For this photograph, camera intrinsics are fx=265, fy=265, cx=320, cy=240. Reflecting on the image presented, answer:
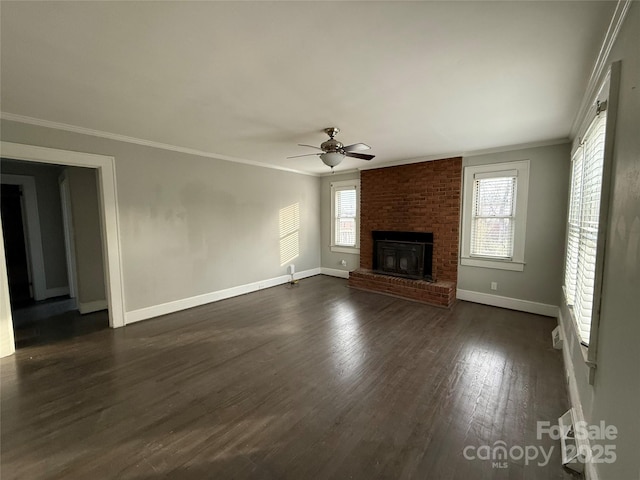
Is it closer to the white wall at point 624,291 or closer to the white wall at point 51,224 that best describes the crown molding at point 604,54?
the white wall at point 624,291

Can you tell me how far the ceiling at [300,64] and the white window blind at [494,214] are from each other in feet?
3.62

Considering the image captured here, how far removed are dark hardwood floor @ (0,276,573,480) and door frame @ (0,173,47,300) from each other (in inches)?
104

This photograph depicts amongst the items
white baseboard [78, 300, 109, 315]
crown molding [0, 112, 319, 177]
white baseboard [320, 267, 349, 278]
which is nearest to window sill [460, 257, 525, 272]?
white baseboard [320, 267, 349, 278]

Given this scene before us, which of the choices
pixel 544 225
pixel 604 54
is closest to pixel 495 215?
pixel 544 225

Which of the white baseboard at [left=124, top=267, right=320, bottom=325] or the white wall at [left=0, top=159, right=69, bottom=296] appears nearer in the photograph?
the white baseboard at [left=124, top=267, right=320, bottom=325]

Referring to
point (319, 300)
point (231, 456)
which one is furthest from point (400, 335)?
point (231, 456)

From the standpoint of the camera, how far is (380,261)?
18.5ft

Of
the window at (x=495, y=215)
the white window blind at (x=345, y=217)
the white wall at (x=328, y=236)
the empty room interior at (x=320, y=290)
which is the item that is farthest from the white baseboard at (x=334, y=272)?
the window at (x=495, y=215)

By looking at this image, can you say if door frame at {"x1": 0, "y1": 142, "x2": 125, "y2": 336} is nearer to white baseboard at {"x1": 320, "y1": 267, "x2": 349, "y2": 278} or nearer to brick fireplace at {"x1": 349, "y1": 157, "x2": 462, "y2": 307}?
brick fireplace at {"x1": 349, "y1": 157, "x2": 462, "y2": 307}

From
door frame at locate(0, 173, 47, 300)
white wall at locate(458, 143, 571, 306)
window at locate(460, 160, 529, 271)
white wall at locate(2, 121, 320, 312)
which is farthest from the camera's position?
door frame at locate(0, 173, 47, 300)

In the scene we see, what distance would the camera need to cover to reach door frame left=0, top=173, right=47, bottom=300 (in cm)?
478

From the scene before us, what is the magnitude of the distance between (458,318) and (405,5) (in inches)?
150

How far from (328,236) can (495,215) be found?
3.61m

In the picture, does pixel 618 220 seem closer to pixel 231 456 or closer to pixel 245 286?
pixel 231 456
